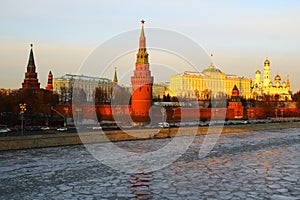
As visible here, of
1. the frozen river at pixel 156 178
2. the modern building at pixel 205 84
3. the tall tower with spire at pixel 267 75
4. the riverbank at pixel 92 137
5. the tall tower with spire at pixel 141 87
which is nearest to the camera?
the frozen river at pixel 156 178

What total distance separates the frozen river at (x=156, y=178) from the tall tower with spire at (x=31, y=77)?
33.6 meters

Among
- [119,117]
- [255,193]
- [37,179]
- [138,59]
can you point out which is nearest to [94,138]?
[37,179]

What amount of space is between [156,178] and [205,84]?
70.5 meters

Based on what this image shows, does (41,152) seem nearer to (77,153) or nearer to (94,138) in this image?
(77,153)

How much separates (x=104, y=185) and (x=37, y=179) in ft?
6.43

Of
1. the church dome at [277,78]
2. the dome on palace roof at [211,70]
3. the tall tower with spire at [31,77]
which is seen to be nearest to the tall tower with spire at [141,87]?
the tall tower with spire at [31,77]

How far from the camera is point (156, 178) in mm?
9320

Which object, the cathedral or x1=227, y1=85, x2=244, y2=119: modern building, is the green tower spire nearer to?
x1=227, y1=85, x2=244, y2=119: modern building

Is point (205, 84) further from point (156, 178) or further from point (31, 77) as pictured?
point (156, 178)

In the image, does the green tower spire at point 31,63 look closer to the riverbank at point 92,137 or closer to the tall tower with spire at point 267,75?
the riverbank at point 92,137

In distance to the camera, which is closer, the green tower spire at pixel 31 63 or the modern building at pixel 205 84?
the green tower spire at pixel 31 63

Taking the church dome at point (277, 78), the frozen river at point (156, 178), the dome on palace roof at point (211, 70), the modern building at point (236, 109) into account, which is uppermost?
the dome on palace roof at point (211, 70)

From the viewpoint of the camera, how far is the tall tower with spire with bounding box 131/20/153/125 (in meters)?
36.8

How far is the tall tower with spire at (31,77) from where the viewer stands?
45688 millimetres
